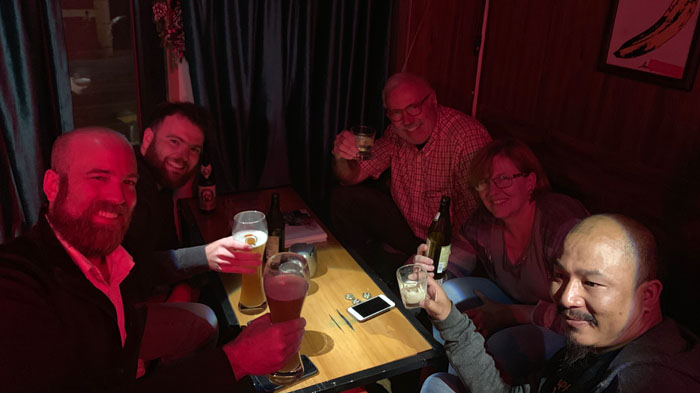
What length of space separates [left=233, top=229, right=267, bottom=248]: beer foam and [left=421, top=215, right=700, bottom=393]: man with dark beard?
3.04 feet

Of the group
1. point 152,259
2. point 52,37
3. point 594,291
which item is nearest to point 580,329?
point 594,291

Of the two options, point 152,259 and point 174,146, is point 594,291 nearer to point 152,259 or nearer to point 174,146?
point 152,259

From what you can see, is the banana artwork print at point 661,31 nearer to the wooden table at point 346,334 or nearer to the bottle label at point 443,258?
the bottle label at point 443,258

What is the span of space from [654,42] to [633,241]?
4.50ft

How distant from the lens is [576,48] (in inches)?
104

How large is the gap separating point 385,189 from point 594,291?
2.05 m

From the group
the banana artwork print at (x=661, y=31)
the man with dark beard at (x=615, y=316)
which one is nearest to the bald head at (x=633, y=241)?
the man with dark beard at (x=615, y=316)

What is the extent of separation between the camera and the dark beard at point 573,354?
4.66 ft

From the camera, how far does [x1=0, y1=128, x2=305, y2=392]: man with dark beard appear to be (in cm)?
118

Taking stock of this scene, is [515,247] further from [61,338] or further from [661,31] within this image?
[61,338]

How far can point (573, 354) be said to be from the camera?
1.48 metres

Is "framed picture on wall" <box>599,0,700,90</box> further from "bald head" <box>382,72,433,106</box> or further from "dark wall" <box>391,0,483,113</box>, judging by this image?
"dark wall" <box>391,0,483,113</box>

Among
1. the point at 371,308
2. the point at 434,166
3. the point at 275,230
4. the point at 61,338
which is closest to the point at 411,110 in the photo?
the point at 434,166

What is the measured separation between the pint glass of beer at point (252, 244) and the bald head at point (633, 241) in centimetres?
100
